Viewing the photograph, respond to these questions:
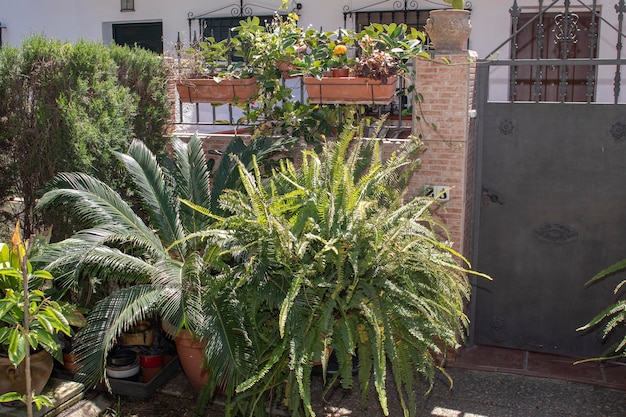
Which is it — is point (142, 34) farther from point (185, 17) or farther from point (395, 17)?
point (395, 17)

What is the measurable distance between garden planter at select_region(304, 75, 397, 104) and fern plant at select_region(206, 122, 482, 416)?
1.03 meters

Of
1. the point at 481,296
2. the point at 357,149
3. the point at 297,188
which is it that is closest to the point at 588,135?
the point at 481,296

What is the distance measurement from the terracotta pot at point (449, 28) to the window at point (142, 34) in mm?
6287

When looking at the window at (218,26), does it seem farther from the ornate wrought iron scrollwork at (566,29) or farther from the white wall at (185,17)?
the ornate wrought iron scrollwork at (566,29)

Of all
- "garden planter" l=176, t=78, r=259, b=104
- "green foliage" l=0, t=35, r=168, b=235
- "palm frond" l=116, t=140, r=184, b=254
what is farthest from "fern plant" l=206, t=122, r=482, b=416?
"garden planter" l=176, t=78, r=259, b=104

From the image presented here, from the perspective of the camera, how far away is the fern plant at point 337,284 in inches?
167

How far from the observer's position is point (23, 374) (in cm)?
467

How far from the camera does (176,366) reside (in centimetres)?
557

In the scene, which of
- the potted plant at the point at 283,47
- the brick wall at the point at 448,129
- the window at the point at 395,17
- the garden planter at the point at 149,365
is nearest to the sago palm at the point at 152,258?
the garden planter at the point at 149,365

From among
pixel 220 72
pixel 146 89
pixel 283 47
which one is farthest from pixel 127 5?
pixel 283 47

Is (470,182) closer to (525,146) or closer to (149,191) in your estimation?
(525,146)

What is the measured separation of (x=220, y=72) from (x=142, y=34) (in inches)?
214

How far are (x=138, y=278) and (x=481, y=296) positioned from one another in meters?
3.07

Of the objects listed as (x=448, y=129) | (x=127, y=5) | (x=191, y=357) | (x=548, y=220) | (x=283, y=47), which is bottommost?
(x=191, y=357)
